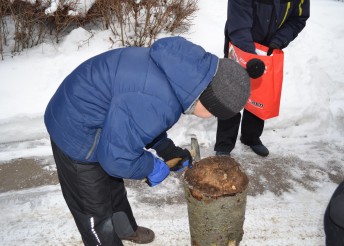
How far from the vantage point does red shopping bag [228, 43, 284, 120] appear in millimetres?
3068

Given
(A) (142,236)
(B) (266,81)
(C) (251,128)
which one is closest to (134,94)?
(A) (142,236)

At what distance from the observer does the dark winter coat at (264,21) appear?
9.80 feet

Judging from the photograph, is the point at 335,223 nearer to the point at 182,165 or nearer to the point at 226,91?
the point at 226,91

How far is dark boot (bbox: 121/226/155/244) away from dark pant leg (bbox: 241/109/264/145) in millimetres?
1584

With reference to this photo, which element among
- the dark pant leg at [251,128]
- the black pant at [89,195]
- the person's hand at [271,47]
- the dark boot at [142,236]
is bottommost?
the dark boot at [142,236]

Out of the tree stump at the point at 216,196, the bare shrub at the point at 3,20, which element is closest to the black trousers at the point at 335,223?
the tree stump at the point at 216,196

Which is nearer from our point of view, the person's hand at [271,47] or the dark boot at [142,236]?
the dark boot at [142,236]

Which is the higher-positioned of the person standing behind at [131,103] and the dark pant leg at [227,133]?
the person standing behind at [131,103]

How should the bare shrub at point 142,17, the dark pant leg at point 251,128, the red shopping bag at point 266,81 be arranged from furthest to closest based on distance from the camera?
the bare shrub at point 142,17, the dark pant leg at point 251,128, the red shopping bag at point 266,81

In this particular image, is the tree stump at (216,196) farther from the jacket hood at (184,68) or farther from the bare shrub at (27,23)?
the bare shrub at (27,23)

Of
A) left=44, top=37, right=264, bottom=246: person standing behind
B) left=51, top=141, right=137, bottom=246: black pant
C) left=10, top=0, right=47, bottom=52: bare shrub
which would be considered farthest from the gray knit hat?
left=10, top=0, right=47, bottom=52: bare shrub

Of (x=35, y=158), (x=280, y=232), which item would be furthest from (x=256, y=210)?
(x=35, y=158)

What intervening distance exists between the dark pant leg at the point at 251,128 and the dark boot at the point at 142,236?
1.58 m

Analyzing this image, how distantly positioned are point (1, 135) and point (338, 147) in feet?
12.6
